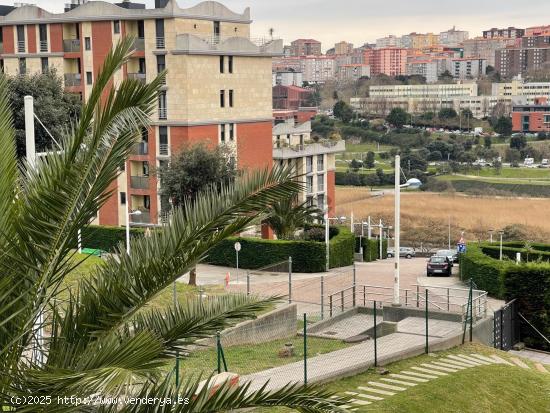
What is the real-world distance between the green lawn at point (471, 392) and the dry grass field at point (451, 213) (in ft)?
220

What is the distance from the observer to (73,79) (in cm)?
4906

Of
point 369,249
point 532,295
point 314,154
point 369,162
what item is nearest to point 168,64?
point 369,249

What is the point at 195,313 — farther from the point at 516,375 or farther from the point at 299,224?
the point at 299,224

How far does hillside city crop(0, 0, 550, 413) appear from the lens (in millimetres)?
6590

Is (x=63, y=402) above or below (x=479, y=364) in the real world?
above

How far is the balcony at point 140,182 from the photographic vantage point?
46.8m

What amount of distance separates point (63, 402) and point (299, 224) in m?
34.0

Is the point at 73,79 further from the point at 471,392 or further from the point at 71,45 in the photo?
the point at 471,392

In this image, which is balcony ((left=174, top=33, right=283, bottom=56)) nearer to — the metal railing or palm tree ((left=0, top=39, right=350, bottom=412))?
the metal railing

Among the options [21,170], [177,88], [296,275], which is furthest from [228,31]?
[21,170]

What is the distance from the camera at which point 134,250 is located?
717 centimetres

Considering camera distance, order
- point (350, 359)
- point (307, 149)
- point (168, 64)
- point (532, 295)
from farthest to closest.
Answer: point (307, 149) < point (168, 64) < point (532, 295) < point (350, 359)

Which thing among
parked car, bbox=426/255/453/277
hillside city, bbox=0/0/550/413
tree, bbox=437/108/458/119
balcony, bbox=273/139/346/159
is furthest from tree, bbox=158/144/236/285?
tree, bbox=437/108/458/119

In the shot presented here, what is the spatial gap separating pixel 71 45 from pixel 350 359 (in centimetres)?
3571
